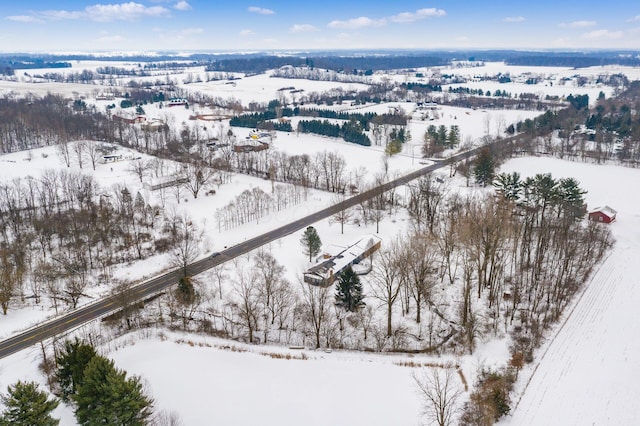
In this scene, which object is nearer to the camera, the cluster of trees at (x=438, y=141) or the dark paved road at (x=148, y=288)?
the dark paved road at (x=148, y=288)

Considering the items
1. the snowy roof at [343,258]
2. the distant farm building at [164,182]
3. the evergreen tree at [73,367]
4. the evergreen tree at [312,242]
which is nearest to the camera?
the evergreen tree at [73,367]

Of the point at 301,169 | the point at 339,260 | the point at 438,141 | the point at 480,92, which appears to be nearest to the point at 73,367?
the point at 339,260

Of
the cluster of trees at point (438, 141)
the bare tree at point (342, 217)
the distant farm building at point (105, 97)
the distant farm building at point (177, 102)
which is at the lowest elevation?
the bare tree at point (342, 217)

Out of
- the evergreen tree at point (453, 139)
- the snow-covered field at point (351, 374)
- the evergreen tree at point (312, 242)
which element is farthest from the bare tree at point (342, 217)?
the evergreen tree at point (453, 139)

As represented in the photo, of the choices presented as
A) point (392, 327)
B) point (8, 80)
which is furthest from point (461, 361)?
point (8, 80)

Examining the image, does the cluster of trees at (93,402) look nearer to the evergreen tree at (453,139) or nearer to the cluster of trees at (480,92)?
the evergreen tree at (453,139)

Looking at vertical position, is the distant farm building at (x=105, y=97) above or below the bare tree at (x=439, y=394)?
above

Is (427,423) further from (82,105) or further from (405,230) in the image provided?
(82,105)
